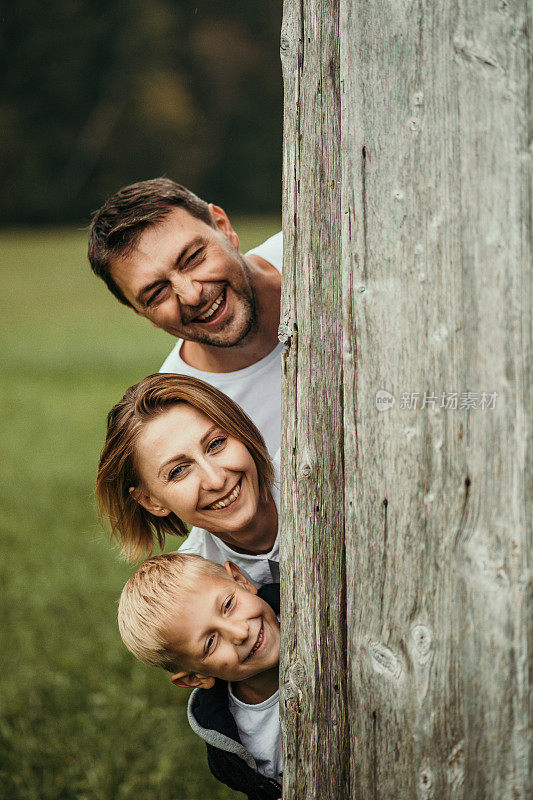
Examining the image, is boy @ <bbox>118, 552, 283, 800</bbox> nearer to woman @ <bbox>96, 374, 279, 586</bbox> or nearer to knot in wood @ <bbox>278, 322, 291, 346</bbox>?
woman @ <bbox>96, 374, 279, 586</bbox>

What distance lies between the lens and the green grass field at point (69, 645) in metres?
3.21

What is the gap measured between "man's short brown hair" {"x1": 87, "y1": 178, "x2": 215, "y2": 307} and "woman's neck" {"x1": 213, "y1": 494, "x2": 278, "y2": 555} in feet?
3.20

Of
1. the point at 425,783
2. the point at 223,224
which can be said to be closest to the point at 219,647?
the point at 425,783

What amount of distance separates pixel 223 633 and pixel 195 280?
1130 millimetres

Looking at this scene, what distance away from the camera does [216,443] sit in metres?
2.01

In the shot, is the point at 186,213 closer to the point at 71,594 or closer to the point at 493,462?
the point at 493,462

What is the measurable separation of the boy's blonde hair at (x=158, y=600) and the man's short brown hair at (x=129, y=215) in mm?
1054

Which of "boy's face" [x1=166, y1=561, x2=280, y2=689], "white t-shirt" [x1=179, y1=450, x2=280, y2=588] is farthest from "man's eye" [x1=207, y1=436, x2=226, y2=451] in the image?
"boy's face" [x1=166, y1=561, x2=280, y2=689]

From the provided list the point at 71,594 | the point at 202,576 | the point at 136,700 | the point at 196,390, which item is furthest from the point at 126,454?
the point at 71,594

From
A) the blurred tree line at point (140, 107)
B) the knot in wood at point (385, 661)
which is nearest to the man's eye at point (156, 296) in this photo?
the knot in wood at point (385, 661)

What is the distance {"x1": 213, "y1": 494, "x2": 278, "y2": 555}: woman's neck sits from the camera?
2.10 metres

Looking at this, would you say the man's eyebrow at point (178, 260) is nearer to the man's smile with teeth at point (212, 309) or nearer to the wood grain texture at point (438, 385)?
the man's smile with teeth at point (212, 309)

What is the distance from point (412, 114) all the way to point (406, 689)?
38.8 inches

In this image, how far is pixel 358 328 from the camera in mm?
1320
